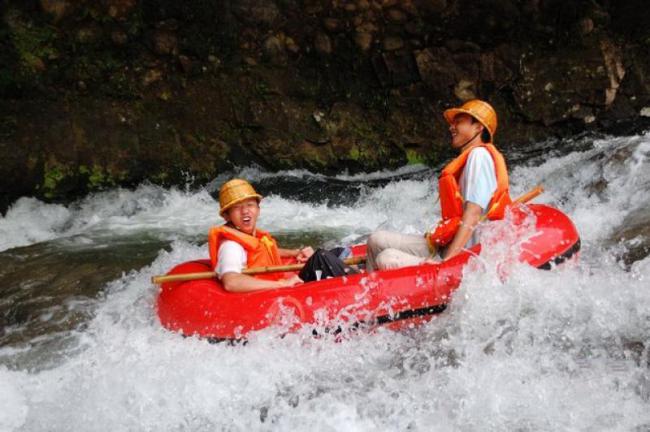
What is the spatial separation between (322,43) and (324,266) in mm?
5834

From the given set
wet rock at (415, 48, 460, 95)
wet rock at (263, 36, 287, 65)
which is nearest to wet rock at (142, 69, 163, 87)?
wet rock at (263, 36, 287, 65)

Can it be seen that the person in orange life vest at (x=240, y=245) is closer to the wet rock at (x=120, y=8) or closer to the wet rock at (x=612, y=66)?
the wet rock at (x=120, y=8)

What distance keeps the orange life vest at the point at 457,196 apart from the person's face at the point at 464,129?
0.34ft

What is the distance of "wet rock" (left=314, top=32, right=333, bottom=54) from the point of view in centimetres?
965

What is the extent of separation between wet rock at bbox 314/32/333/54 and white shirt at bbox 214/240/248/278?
18.8 feet

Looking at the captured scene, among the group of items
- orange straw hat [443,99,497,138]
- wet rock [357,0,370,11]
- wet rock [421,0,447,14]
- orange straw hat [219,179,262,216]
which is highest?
wet rock [357,0,370,11]

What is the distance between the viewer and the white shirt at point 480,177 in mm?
4148

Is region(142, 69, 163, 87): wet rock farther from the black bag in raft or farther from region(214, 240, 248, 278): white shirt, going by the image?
the black bag in raft

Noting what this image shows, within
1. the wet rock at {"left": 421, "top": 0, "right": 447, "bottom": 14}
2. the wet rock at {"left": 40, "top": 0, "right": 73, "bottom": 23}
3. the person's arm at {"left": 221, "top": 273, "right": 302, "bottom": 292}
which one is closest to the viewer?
the person's arm at {"left": 221, "top": 273, "right": 302, "bottom": 292}

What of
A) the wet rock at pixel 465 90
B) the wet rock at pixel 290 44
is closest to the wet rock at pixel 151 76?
the wet rock at pixel 290 44

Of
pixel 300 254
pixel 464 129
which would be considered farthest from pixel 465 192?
pixel 300 254

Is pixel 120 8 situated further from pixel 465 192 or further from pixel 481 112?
pixel 465 192

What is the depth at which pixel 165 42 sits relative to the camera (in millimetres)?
9375

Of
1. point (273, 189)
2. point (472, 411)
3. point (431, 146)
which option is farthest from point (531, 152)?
point (472, 411)
